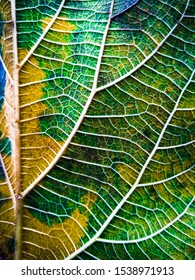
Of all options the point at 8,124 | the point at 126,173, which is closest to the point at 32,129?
the point at 8,124

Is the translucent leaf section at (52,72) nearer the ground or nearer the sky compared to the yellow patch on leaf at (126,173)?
nearer the sky

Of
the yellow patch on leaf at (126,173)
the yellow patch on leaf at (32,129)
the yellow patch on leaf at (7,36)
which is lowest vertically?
the yellow patch on leaf at (126,173)

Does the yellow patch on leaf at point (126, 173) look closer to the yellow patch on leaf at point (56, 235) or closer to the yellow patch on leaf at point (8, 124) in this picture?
the yellow patch on leaf at point (56, 235)

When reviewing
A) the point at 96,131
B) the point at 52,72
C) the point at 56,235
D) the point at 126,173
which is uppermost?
the point at 52,72

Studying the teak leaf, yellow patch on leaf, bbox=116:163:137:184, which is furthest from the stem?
yellow patch on leaf, bbox=116:163:137:184

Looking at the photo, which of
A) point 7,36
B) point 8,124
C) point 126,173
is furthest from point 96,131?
point 7,36

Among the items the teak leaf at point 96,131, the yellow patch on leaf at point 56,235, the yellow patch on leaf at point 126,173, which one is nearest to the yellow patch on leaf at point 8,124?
the teak leaf at point 96,131

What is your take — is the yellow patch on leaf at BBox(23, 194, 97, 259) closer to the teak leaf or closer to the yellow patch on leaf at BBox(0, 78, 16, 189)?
the teak leaf

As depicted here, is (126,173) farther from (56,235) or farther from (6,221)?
(6,221)

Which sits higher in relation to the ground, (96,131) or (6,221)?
(96,131)
